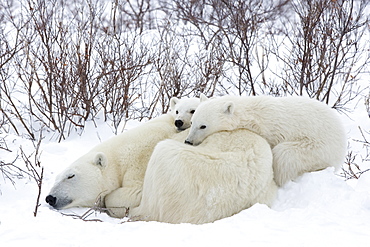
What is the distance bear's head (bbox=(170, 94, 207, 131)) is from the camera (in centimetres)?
433

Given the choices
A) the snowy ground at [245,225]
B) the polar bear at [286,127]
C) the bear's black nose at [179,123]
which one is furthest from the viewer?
the bear's black nose at [179,123]

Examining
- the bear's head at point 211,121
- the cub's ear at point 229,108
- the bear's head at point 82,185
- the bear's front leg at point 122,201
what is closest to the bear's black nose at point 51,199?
the bear's head at point 82,185

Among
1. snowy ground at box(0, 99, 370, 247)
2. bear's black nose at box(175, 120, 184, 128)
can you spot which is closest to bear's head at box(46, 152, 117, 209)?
snowy ground at box(0, 99, 370, 247)

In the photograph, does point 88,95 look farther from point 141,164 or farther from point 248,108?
point 248,108

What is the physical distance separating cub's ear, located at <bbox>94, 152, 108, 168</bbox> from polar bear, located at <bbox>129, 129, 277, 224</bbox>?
1.89 ft

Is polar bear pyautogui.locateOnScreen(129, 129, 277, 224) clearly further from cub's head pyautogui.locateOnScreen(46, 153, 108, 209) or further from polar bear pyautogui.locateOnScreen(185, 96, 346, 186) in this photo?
cub's head pyautogui.locateOnScreen(46, 153, 108, 209)

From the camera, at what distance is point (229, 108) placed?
3832 millimetres

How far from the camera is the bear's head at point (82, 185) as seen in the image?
3730mm

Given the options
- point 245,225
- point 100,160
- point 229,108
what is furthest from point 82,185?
point 245,225

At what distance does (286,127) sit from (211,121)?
675mm

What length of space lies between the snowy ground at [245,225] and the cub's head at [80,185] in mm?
100

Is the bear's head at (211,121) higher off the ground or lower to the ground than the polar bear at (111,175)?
higher

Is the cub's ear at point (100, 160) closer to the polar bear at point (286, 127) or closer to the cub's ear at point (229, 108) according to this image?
the polar bear at point (286, 127)

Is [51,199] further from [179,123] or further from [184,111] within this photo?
[184,111]
